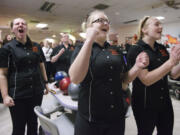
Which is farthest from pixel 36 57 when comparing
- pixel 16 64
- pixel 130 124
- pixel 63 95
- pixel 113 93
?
pixel 130 124

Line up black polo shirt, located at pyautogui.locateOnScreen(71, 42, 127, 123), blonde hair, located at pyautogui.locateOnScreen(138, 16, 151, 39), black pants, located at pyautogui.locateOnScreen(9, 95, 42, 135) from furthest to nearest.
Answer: black pants, located at pyautogui.locateOnScreen(9, 95, 42, 135) < blonde hair, located at pyautogui.locateOnScreen(138, 16, 151, 39) < black polo shirt, located at pyautogui.locateOnScreen(71, 42, 127, 123)

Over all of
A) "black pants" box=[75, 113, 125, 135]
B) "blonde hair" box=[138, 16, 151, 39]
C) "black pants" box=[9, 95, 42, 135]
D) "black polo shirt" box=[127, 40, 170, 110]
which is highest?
"blonde hair" box=[138, 16, 151, 39]

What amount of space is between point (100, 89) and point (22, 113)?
932 millimetres

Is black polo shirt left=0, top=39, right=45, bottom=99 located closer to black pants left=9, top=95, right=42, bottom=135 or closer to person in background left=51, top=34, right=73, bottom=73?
black pants left=9, top=95, right=42, bottom=135

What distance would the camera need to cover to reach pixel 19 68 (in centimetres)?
136

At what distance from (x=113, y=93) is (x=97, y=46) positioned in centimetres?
31

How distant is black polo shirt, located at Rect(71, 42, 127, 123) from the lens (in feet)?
2.85

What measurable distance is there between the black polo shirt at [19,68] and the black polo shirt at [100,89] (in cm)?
71

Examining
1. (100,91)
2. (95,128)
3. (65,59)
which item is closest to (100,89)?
(100,91)

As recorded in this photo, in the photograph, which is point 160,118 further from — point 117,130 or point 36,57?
point 36,57

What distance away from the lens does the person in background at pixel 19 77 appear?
1331 millimetres

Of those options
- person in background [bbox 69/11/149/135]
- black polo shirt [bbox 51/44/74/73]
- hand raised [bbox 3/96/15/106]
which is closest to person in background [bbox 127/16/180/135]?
person in background [bbox 69/11/149/135]

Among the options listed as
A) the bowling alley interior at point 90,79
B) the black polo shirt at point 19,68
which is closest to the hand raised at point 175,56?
the bowling alley interior at point 90,79

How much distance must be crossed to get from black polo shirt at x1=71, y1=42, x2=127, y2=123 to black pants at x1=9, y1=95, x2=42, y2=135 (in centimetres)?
77
